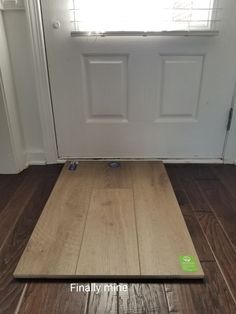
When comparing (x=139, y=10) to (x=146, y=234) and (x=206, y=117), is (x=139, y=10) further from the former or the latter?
(x=146, y=234)

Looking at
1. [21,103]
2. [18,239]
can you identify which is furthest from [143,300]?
[21,103]

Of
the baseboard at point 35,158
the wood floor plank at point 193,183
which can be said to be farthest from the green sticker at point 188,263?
the baseboard at point 35,158

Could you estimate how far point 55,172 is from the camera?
4.67ft

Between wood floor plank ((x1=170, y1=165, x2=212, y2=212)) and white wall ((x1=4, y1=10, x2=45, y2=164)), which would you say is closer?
wood floor plank ((x1=170, y1=165, x2=212, y2=212))

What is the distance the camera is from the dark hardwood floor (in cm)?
68

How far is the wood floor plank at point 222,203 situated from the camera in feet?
3.26

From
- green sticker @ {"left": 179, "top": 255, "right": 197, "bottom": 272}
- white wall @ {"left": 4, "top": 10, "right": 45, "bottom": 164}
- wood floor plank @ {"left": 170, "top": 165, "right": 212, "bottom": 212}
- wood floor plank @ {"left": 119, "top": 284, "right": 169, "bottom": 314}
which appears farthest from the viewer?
white wall @ {"left": 4, "top": 10, "right": 45, "bottom": 164}

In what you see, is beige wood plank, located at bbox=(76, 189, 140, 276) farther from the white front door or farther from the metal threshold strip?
the metal threshold strip

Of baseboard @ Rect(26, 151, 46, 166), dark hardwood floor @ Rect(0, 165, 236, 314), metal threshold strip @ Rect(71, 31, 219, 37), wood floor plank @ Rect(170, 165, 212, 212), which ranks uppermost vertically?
metal threshold strip @ Rect(71, 31, 219, 37)

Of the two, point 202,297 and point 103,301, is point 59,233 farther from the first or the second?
point 202,297

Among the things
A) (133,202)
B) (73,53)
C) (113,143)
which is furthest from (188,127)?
(73,53)

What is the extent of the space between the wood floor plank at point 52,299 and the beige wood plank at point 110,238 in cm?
7

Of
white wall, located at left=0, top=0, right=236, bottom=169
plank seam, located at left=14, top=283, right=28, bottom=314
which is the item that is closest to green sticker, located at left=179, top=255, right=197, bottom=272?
plank seam, located at left=14, top=283, right=28, bottom=314

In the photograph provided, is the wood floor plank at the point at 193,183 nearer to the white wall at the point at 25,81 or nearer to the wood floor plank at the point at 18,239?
the wood floor plank at the point at 18,239
